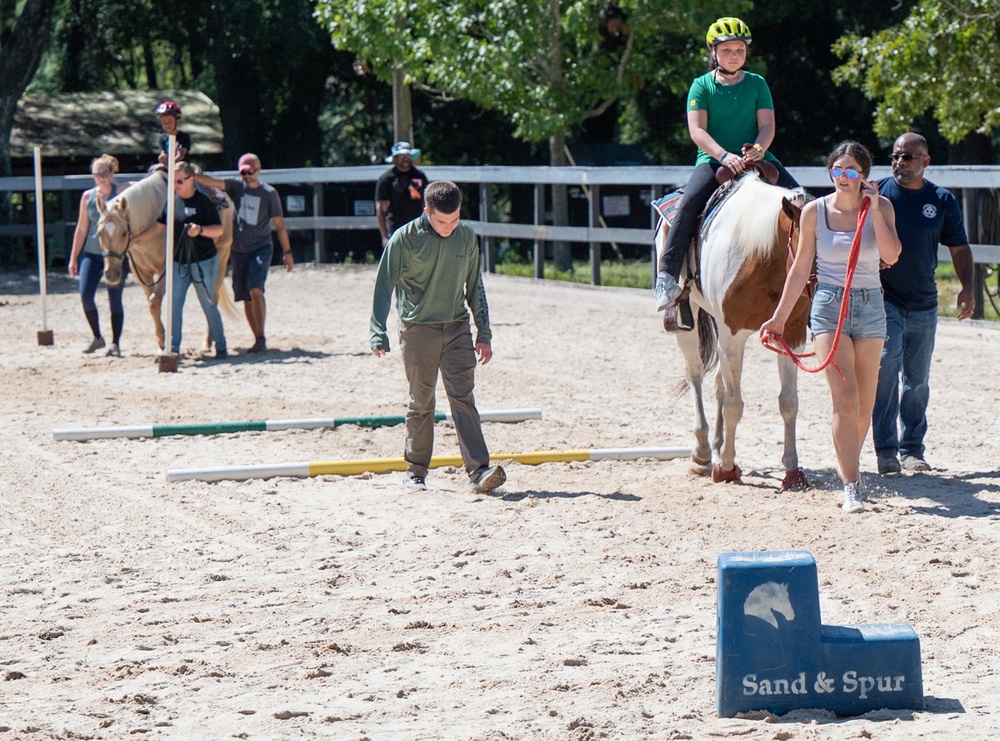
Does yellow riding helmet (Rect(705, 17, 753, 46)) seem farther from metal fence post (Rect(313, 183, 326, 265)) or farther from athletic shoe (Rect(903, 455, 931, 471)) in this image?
Result: metal fence post (Rect(313, 183, 326, 265))

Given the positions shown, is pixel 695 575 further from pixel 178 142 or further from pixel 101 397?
pixel 178 142

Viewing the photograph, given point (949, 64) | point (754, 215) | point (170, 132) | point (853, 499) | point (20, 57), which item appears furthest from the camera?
point (20, 57)

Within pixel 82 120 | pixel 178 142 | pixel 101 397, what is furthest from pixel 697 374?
pixel 82 120

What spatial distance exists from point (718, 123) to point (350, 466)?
2.97m

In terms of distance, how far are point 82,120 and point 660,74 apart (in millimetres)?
13383

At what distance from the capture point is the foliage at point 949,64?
16.4 meters

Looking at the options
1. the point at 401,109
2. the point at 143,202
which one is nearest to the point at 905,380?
the point at 143,202

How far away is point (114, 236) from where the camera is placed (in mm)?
12859

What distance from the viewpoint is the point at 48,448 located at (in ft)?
30.9

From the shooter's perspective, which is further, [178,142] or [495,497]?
[178,142]

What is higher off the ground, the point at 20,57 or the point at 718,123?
the point at 20,57

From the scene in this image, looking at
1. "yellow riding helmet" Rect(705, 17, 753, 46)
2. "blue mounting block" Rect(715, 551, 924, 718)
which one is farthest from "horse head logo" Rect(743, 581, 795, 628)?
"yellow riding helmet" Rect(705, 17, 753, 46)

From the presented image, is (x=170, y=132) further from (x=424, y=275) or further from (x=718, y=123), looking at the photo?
(x=718, y=123)

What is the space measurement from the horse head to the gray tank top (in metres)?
7.60
